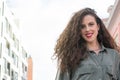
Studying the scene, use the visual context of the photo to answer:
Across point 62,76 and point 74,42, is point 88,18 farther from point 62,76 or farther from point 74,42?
point 62,76

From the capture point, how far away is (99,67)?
402cm

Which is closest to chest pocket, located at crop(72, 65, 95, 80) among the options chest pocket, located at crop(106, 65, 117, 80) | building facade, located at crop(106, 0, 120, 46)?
chest pocket, located at crop(106, 65, 117, 80)

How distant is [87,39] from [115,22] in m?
34.1

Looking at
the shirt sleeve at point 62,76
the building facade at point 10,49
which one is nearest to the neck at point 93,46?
the shirt sleeve at point 62,76

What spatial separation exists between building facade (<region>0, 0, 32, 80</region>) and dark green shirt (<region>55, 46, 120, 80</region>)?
141ft

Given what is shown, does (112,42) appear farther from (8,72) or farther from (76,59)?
(8,72)

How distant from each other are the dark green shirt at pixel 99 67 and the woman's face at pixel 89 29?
0.44ft

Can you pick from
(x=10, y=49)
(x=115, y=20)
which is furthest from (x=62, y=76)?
(x=10, y=49)

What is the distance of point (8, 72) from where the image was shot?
51719 mm

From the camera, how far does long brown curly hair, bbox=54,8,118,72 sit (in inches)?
166

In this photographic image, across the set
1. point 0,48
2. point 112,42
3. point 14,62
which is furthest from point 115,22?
point 112,42

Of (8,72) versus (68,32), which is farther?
(8,72)

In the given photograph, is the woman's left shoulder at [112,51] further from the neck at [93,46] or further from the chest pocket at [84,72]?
the chest pocket at [84,72]

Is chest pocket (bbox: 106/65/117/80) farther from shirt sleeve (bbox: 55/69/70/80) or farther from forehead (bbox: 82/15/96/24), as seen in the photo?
forehead (bbox: 82/15/96/24)
